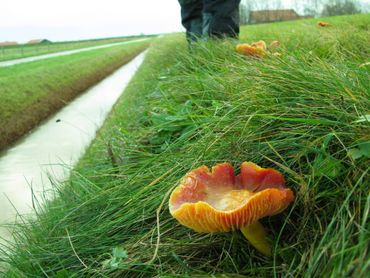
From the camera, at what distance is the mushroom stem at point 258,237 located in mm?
1311

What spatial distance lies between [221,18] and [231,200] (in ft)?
11.6

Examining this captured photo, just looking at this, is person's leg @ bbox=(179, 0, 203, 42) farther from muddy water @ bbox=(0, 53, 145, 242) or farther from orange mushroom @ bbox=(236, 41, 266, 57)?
orange mushroom @ bbox=(236, 41, 266, 57)

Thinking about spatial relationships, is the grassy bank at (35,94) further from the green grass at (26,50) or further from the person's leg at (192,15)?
the green grass at (26,50)

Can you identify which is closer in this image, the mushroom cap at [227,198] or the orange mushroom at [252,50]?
the mushroom cap at [227,198]

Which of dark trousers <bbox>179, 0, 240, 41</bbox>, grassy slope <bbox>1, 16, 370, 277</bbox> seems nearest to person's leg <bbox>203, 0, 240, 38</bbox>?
dark trousers <bbox>179, 0, 240, 41</bbox>

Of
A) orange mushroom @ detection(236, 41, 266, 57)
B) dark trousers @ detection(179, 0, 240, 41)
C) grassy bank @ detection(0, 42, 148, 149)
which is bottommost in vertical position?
grassy bank @ detection(0, 42, 148, 149)

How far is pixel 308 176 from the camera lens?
4.42ft

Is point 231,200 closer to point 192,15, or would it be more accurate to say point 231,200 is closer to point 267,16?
point 192,15

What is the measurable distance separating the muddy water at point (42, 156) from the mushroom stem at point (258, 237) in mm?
1551

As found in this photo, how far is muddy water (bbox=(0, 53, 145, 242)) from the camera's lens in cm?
366

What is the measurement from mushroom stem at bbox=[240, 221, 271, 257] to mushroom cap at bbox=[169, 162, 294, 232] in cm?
8

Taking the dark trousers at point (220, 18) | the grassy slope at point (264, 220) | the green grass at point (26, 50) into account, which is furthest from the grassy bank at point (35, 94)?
the green grass at point (26, 50)

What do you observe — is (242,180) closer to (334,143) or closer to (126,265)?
(334,143)

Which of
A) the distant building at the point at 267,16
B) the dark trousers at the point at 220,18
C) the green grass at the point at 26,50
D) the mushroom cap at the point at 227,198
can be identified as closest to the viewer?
the mushroom cap at the point at 227,198
